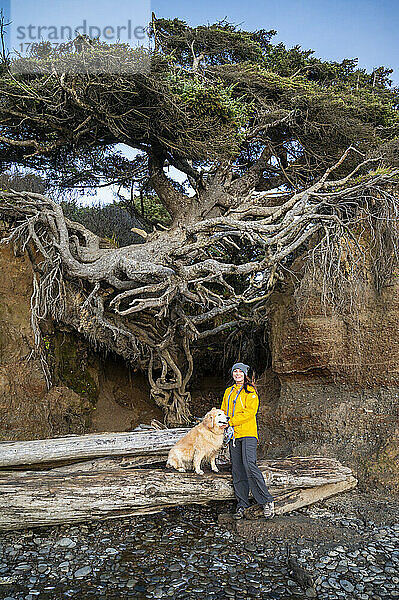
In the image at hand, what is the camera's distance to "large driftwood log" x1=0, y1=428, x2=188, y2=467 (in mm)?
6879

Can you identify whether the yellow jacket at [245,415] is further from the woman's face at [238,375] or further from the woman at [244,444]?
the woman's face at [238,375]

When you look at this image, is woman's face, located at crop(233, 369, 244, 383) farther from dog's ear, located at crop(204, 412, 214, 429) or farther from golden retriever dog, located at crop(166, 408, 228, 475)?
dog's ear, located at crop(204, 412, 214, 429)

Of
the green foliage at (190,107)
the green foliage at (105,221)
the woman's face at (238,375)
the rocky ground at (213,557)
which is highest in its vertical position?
the green foliage at (190,107)

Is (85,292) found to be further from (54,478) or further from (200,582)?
(200,582)

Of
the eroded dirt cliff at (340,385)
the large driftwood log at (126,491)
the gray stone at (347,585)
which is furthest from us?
the eroded dirt cliff at (340,385)

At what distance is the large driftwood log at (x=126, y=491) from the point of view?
232 inches

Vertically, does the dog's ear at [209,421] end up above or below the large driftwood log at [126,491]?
above

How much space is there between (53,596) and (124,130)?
28.0ft

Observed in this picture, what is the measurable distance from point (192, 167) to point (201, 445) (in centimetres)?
706

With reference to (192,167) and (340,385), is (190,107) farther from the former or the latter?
(340,385)

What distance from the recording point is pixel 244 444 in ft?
20.4

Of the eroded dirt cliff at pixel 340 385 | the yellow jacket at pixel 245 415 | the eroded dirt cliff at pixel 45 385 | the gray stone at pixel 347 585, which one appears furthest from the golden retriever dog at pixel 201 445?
the eroded dirt cliff at pixel 45 385

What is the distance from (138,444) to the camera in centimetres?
739

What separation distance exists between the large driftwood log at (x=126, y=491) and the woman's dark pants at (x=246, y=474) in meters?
0.17
